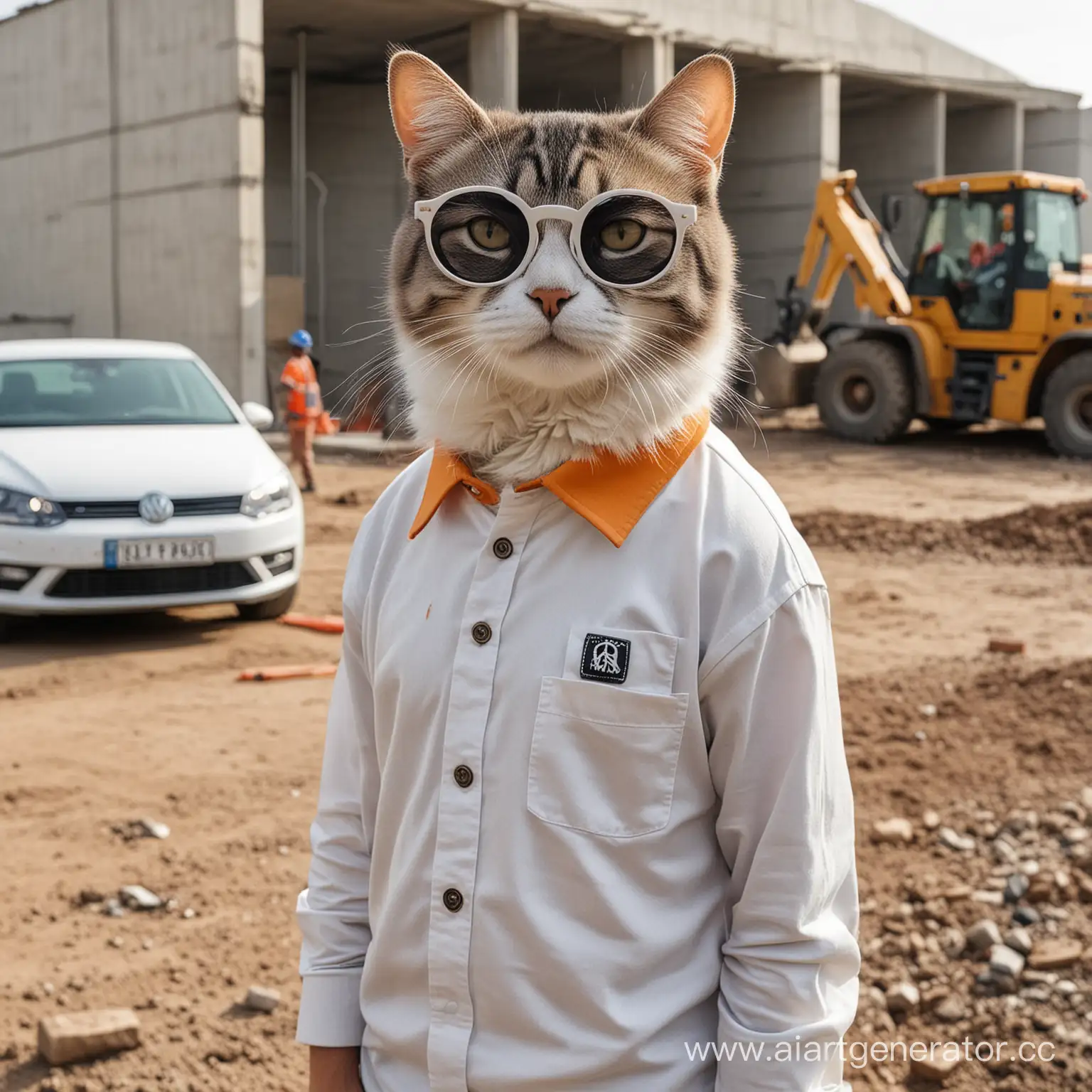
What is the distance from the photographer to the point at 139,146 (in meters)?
18.3

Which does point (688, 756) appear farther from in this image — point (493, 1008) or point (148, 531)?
point (148, 531)

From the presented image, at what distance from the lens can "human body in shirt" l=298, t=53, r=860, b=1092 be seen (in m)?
1.44

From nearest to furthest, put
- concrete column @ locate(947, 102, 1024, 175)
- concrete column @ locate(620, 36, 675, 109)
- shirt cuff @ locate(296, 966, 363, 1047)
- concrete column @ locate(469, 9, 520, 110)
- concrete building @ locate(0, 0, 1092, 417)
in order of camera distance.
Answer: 1. shirt cuff @ locate(296, 966, 363, 1047)
2. concrete building @ locate(0, 0, 1092, 417)
3. concrete column @ locate(469, 9, 520, 110)
4. concrete column @ locate(620, 36, 675, 109)
5. concrete column @ locate(947, 102, 1024, 175)

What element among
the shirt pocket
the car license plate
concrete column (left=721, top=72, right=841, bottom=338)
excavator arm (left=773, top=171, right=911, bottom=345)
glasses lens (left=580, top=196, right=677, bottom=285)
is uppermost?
concrete column (left=721, top=72, right=841, bottom=338)

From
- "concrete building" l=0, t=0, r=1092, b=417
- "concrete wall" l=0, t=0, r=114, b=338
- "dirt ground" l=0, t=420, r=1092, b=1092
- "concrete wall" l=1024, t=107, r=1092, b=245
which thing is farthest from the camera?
"concrete wall" l=1024, t=107, r=1092, b=245

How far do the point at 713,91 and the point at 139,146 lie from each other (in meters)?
18.3

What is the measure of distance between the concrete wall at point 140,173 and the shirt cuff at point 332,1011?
15.8 metres

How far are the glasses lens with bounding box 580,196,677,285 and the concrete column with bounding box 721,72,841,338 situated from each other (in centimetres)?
2126

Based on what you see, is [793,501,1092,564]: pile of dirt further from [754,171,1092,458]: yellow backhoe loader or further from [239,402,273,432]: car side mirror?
[754,171,1092,458]: yellow backhoe loader

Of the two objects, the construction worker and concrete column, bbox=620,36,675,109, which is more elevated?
concrete column, bbox=620,36,675,109

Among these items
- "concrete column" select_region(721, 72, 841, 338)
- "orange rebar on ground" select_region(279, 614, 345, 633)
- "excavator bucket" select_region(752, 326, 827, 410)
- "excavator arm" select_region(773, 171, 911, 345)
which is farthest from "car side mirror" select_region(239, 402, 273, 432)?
"concrete column" select_region(721, 72, 841, 338)

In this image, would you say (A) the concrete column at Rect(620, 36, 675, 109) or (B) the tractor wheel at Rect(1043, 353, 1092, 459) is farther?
(A) the concrete column at Rect(620, 36, 675, 109)

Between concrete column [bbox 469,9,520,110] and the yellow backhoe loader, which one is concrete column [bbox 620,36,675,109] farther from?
the yellow backhoe loader

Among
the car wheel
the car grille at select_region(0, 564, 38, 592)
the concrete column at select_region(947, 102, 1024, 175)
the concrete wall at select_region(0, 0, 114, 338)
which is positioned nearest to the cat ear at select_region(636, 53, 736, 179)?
the car grille at select_region(0, 564, 38, 592)
